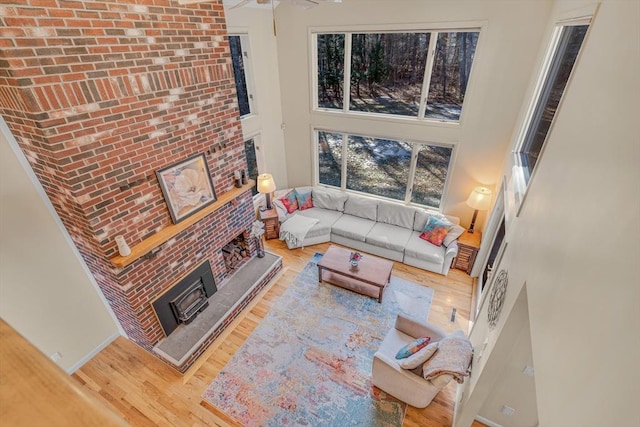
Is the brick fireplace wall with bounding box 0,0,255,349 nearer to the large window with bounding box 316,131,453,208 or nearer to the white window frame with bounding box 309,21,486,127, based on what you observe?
the white window frame with bounding box 309,21,486,127

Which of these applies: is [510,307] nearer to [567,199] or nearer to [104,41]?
[567,199]

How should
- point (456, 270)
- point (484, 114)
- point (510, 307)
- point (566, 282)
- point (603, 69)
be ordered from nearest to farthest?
point (566, 282), point (603, 69), point (510, 307), point (484, 114), point (456, 270)

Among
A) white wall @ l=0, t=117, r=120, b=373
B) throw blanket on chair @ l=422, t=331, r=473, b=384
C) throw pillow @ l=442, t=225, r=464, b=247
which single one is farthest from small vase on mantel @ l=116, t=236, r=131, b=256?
throw pillow @ l=442, t=225, r=464, b=247

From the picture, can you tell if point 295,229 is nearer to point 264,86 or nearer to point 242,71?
point 264,86

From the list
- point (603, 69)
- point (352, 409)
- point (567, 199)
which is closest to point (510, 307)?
point (567, 199)

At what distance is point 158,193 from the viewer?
3.21m

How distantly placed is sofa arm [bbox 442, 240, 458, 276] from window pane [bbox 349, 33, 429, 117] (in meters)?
2.26

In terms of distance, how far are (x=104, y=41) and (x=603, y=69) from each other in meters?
3.39

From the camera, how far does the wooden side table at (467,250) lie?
15.6 ft

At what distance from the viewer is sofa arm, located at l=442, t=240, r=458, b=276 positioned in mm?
4742

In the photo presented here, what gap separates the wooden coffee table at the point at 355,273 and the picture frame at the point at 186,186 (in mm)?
1994

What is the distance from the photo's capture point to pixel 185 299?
379 cm

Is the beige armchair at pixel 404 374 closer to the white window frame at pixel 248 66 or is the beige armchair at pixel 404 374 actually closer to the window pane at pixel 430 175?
the window pane at pixel 430 175

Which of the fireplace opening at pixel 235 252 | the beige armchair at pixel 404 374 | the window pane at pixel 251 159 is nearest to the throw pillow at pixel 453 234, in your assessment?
the beige armchair at pixel 404 374
